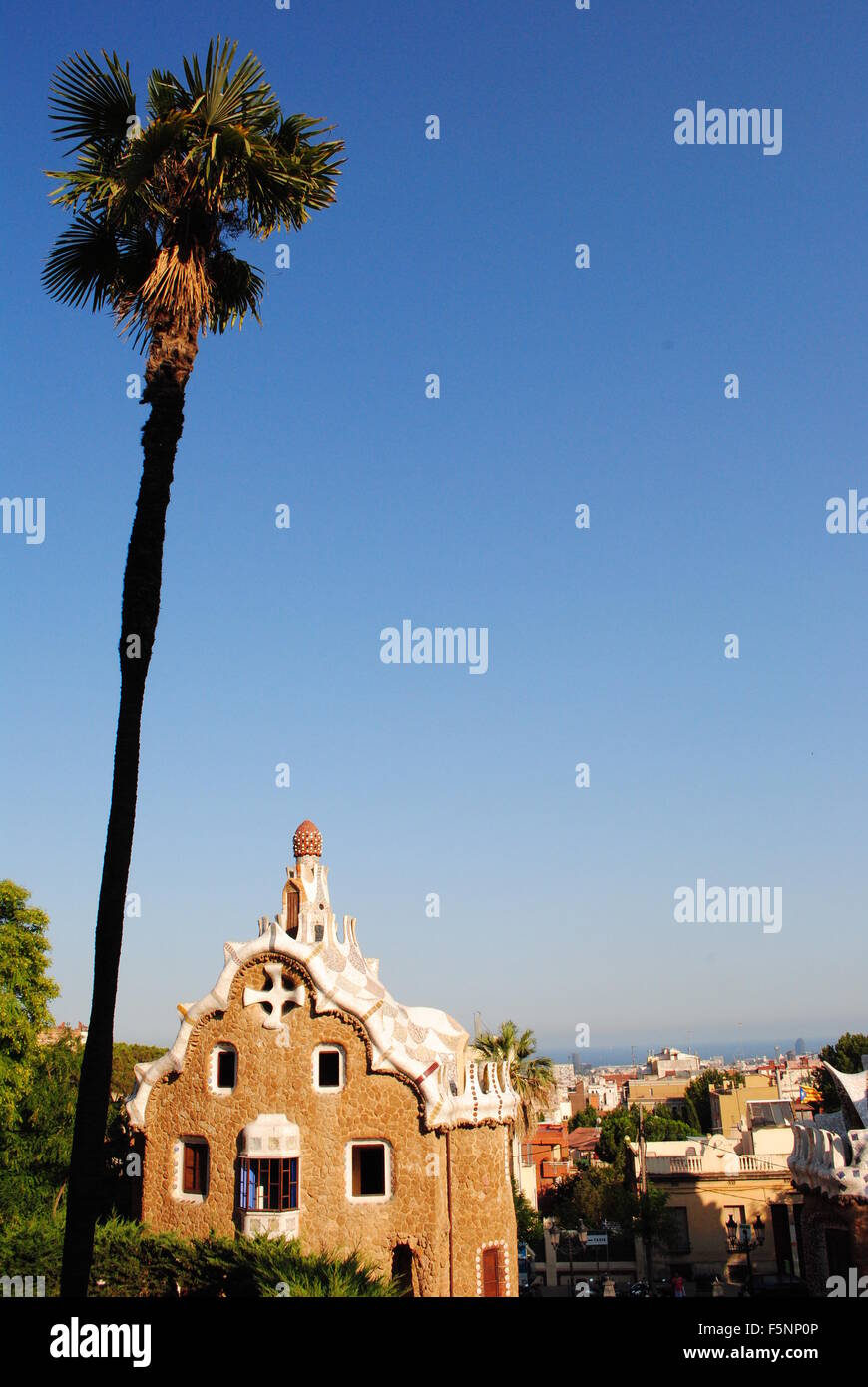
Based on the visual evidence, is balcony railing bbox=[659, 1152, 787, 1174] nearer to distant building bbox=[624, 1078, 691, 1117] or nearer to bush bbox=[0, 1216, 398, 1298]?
bush bbox=[0, 1216, 398, 1298]

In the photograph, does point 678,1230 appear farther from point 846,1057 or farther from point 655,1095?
point 655,1095

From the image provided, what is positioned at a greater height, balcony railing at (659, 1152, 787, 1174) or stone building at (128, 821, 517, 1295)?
stone building at (128, 821, 517, 1295)

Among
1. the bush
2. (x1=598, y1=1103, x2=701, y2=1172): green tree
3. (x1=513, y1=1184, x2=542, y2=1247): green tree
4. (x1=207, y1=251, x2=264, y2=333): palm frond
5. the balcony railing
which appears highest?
(x1=207, y1=251, x2=264, y2=333): palm frond

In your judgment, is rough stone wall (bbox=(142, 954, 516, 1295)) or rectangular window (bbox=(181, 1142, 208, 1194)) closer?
rough stone wall (bbox=(142, 954, 516, 1295))

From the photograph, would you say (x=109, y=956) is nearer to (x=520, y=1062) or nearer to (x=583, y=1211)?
(x=520, y=1062)

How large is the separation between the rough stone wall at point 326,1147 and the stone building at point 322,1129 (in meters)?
0.03

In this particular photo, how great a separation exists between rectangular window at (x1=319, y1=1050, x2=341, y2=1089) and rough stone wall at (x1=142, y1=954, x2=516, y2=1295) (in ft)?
0.82

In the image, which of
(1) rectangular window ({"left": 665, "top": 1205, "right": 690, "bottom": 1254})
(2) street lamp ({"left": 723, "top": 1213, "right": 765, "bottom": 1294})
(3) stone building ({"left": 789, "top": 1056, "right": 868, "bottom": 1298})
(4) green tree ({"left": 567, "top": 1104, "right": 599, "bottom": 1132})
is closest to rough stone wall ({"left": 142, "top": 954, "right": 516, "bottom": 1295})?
(3) stone building ({"left": 789, "top": 1056, "right": 868, "bottom": 1298})

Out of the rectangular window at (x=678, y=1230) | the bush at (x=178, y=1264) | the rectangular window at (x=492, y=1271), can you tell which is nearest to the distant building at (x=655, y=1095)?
the rectangular window at (x=678, y=1230)

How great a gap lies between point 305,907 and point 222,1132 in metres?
6.03

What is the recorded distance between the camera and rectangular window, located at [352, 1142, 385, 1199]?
2539 cm

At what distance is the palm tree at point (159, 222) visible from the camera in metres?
13.4

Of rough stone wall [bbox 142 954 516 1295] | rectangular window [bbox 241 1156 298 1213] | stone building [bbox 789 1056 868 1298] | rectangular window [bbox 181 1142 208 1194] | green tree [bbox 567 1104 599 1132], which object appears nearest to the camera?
stone building [bbox 789 1056 868 1298]

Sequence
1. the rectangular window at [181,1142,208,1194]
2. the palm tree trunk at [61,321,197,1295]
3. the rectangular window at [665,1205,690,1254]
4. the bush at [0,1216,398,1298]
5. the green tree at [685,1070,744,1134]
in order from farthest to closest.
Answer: the green tree at [685,1070,744,1134] < the rectangular window at [665,1205,690,1254] < the rectangular window at [181,1142,208,1194] < the bush at [0,1216,398,1298] < the palm tree trunk at [61,321,197,1295]
